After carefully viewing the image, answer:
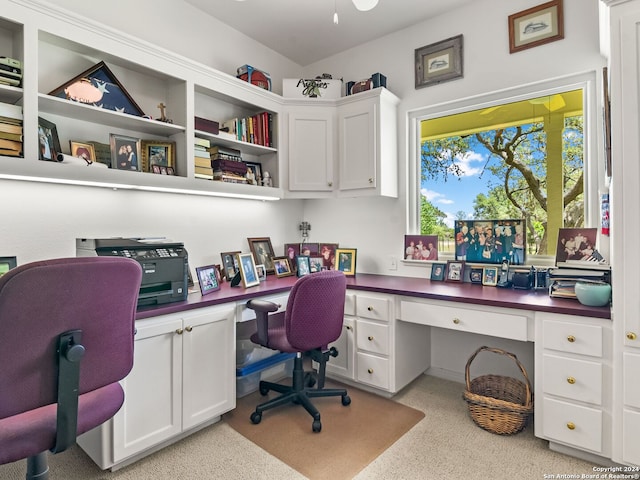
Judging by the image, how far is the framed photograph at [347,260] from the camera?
3.14 meters

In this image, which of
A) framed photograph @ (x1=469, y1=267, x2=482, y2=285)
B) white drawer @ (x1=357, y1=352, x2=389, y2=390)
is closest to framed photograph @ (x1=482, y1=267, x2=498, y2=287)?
framed photograph @ (x1=469, y1=267, x2=482, y2=285)

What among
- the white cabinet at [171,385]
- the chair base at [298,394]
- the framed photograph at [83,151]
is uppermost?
the framed photograph at [83,151]

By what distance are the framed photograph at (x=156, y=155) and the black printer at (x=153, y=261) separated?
0.54 meters

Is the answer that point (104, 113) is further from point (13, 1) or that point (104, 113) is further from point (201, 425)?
point (201, 425)

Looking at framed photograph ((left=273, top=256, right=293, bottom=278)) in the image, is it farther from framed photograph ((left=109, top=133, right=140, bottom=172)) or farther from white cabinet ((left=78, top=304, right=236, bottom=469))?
framed photograph ((left=109, top=133, right=140, bottom=172))

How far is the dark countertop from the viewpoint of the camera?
193cm

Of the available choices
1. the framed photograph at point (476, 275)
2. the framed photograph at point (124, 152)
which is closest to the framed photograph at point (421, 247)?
the framed photograph at point (476, 275)

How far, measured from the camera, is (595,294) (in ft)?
6.24

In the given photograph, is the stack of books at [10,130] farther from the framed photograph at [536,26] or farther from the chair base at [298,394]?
the framed photograph at [536,26]

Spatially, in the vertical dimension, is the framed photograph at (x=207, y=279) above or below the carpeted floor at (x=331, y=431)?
above

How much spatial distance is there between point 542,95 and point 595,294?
4.82 feet

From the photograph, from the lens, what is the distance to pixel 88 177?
200 cm

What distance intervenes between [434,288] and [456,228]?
603mm

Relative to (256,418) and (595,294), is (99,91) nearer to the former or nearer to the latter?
(256,418)
